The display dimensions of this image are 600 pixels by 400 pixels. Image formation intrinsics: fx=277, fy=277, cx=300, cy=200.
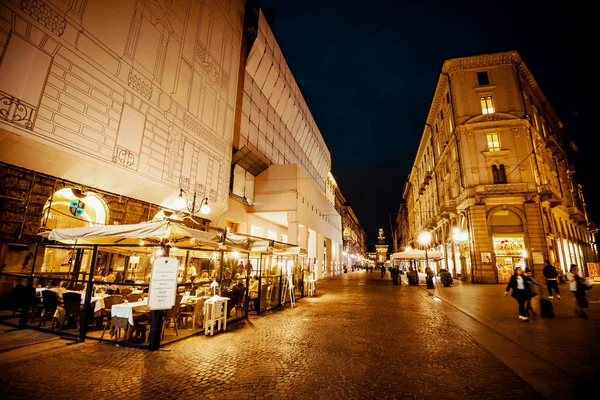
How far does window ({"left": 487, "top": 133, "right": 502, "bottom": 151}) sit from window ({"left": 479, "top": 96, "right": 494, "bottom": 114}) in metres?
2.43

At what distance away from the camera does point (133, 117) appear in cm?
1209

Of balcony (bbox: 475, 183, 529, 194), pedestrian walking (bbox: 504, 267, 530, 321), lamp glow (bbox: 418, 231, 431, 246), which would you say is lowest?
pedestrian walking (bbox: 504, 267, 530, 321)

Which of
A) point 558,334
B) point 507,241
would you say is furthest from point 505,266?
point 558,334

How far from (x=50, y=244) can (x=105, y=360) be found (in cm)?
549

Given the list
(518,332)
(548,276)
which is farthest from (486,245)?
(518,332)

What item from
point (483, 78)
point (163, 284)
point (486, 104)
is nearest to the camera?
point (163, 284)

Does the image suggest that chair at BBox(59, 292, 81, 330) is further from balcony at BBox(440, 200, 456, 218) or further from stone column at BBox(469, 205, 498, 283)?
balcony at BBox(440, 200, 456, 218)

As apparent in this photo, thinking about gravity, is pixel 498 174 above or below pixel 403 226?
below

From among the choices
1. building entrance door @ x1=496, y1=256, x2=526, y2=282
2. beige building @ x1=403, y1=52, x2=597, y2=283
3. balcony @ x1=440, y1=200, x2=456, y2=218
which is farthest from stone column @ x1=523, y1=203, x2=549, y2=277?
balcony @ x1=440, y1=200, x2=456, y2=218

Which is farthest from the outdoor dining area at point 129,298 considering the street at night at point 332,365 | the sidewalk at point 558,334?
the sidewalk at point 558,334

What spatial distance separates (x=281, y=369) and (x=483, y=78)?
32.2 m

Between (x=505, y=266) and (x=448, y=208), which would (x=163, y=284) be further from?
(x=448, y=208)

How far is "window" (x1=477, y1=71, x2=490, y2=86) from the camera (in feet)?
88.0

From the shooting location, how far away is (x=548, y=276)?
13055mm
